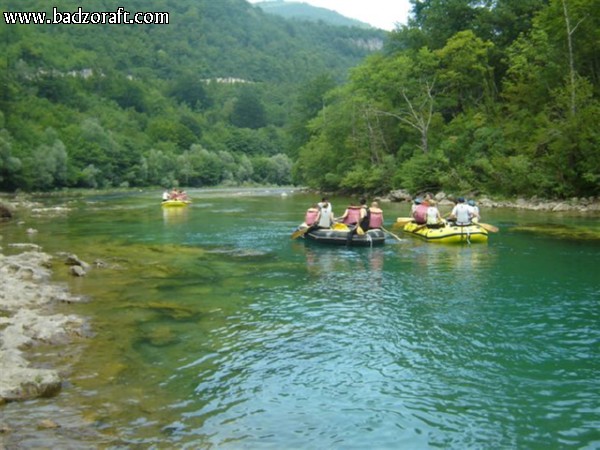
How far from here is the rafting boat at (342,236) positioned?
1962cm

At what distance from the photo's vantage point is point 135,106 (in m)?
138

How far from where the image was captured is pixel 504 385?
7.48 metres

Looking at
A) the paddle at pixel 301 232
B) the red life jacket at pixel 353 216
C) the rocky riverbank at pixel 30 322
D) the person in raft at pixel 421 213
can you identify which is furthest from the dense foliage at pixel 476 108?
the rocky riverbank at pixel 30 322

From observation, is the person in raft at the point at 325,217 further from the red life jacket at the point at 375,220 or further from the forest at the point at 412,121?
Answer: the forest at the point at 412,121

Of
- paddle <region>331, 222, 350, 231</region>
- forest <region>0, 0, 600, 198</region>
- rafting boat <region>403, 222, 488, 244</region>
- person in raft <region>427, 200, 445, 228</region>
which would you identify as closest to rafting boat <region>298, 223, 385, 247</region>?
paddle <region>331, 222, 350, 231</region>

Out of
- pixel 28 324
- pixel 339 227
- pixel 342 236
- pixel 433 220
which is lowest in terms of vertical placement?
pixel 28 324

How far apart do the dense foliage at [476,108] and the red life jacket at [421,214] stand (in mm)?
12678

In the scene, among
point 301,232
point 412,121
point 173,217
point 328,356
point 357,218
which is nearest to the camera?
point 328,356

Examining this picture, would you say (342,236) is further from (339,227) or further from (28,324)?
Result: (28,324)

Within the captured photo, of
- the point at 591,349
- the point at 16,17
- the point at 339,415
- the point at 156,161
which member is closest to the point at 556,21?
the point at 591,349

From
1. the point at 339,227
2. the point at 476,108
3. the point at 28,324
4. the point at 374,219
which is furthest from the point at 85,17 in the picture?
the point at 28,324

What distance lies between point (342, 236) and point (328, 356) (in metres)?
11.5

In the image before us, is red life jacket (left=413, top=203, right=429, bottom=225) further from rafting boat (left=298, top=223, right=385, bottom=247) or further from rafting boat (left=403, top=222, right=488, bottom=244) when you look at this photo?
rafting boat (left=298, top=223, right=385, bottom=247)

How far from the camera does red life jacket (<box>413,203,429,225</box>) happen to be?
21972 millimetres
